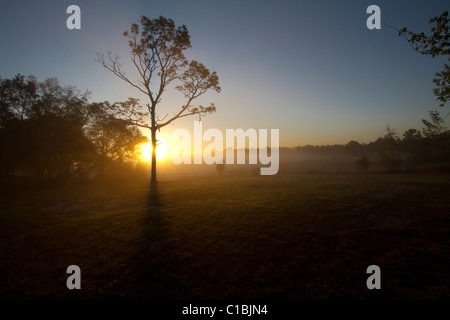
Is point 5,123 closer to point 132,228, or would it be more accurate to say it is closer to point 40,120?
point 40,120

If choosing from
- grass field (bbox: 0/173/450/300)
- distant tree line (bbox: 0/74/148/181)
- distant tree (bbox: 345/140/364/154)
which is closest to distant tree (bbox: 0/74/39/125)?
distant tree line (bbox: 0/74/148/181)

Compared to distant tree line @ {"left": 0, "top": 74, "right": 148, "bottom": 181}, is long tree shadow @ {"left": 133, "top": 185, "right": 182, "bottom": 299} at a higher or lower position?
lower

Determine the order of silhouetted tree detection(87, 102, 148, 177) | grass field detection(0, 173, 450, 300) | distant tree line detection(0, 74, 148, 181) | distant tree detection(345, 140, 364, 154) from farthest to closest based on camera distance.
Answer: distant tree detection(345, 140, 364, 154)
silhouetted tree detection(87, 102, 148, 177)
distant tree line detection(0, 74, 148, 181)
grass field detection(0, 173, 450, 300)

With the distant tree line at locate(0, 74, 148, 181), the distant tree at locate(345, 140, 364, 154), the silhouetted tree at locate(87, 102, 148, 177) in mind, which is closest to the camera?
the distant tree line at locate(0, 74, 148, 181)

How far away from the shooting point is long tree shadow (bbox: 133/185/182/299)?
148 inches

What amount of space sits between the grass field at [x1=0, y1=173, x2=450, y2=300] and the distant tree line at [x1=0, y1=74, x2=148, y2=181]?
18.2 m

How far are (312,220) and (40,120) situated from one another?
3086 centimetres

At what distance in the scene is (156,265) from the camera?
4.71m

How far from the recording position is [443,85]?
12.6 meters

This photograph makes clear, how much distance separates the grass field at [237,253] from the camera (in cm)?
375

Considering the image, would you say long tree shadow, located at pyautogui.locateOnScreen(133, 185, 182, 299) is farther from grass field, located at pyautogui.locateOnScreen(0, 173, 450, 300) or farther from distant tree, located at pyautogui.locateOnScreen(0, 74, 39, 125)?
distant tree, located at pyautogui.locateOnScreen(0, 74, 39, 125)

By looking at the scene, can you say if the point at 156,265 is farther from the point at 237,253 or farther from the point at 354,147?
the point at 354,147
